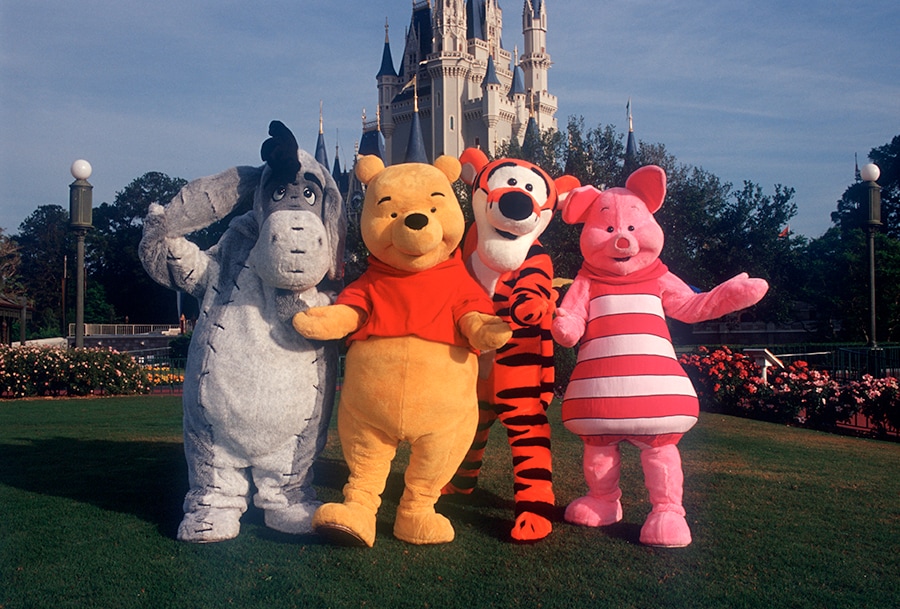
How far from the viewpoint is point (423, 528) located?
12.9 ft

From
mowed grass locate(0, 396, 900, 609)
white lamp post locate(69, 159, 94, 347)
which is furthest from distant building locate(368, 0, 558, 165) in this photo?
mowed grass locate(0, 396, 900, 609)

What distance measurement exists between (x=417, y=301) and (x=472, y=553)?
1318mm

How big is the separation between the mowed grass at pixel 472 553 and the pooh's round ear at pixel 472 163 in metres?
2.12

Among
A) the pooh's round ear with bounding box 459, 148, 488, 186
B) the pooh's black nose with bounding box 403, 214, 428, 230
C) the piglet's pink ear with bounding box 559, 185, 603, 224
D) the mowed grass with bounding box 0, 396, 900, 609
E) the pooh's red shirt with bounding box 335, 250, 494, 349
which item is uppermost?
the pooh's round ear with bounding box 459, 148, 488, 186

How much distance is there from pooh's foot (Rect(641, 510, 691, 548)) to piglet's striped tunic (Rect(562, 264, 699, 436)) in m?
0.45

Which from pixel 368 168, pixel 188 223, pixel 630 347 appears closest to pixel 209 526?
pixel 188 223

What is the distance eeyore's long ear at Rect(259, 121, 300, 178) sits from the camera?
399 centimetres

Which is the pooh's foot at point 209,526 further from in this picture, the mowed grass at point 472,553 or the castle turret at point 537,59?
the castle turret at point 537,59

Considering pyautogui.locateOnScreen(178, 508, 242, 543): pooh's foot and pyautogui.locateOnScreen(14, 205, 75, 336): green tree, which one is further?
pyautogui.locateOnScreen(14, 205, 75, 336): green tree

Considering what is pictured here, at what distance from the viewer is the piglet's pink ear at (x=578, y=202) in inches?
178

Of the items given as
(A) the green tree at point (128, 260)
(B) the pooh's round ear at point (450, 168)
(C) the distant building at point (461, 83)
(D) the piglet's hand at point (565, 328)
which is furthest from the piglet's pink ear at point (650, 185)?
(C) the distant building at point (461, 83)

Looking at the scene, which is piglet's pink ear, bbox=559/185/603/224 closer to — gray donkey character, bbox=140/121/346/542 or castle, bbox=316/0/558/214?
gray donkey character, bbox=140/121/346/542

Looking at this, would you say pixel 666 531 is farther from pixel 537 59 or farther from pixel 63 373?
pixel 537 59

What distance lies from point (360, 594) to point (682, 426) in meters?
1.92
